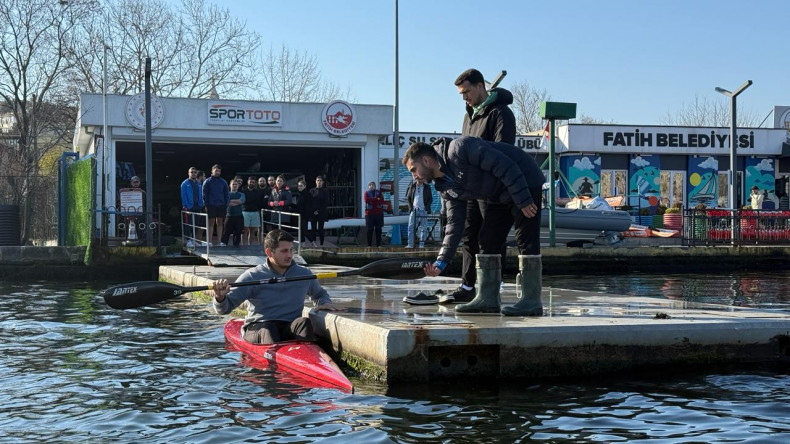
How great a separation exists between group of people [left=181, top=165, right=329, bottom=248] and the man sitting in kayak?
11.1m

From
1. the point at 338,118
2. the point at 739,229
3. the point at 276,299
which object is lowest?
the point at 276,299

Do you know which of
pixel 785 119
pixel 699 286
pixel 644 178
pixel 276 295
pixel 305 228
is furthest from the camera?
pixel 785 119

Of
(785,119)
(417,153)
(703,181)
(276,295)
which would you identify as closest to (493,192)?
(417,153)

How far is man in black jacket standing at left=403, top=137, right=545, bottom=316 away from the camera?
7949 mm

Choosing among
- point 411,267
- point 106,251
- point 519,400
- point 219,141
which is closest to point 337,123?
point 219,141

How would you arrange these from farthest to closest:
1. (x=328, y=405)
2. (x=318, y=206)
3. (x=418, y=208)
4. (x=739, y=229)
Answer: (x=739, y=229)
(x=418, y=208)
(x=318, y=206)
(x=328, y=405)

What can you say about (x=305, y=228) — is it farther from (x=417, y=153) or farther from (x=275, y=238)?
(x=417, y=153)

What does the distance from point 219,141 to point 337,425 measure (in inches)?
909

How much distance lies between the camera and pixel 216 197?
66.6 ft

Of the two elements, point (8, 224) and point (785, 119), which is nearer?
point (8, 224)

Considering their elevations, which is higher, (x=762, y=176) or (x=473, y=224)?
(x=762, y=176)

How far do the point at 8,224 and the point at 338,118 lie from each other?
985 centimetres

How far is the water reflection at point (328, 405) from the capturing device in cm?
613

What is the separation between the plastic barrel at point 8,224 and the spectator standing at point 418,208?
32.0 feet
